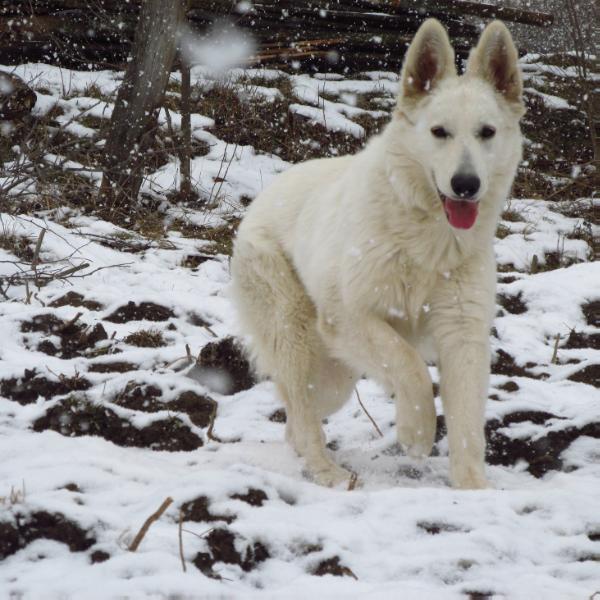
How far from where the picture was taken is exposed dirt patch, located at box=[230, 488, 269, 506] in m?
2.70

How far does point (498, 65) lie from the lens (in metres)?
3.62

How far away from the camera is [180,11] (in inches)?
310

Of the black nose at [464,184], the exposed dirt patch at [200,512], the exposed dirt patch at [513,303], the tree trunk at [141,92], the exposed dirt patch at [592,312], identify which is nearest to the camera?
the exposed dirt patch at [200,512]

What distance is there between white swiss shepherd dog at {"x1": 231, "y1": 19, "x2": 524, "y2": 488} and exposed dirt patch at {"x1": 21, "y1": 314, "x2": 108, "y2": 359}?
56.6 inches

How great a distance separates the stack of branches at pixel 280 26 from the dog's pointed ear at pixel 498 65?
23.9 ft

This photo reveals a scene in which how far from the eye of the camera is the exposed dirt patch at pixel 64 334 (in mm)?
4488

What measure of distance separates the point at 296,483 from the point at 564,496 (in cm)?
97

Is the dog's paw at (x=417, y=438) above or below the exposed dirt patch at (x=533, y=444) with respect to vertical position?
above

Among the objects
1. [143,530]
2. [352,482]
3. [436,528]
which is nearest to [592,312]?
[352,482]

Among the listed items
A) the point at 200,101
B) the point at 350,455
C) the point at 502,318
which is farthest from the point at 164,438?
the point at 200,101

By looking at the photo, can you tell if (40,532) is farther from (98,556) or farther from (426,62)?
(426,62)

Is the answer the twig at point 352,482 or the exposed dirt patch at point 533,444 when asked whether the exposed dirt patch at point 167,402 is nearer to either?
the twig at point 352,482

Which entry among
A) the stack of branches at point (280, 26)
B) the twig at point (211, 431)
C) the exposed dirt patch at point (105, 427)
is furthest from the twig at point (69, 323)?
the stack of branches at point (280, 26)

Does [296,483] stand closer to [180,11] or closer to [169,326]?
[169,326]
